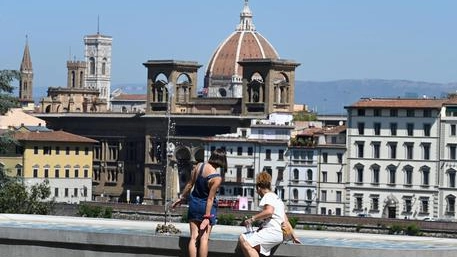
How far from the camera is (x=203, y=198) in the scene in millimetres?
17500

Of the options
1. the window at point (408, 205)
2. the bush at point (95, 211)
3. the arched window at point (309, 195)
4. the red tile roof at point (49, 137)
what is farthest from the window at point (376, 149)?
the red tile roof at point (49, 137)

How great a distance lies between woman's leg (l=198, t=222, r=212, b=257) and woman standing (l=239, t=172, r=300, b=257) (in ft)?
1.45

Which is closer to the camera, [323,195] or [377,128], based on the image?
[377,128]

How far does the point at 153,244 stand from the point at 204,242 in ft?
2.21

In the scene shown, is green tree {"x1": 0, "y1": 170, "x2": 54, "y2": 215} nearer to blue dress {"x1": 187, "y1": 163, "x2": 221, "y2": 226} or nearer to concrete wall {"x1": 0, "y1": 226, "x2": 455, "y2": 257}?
concrete wall {"x1": 0, "y1": 226, "x2": 455, "y2": 257}

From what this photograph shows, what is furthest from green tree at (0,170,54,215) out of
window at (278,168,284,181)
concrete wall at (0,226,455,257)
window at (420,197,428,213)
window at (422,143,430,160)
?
window at (278,168,284,181)

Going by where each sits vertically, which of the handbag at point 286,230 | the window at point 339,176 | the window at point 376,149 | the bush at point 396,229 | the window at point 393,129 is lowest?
the bush at point 396,229

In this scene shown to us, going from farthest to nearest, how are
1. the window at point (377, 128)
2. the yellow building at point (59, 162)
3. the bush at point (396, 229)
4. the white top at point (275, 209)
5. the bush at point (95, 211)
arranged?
the yellow building at point (59, 162)
the window at point (377, 128)
the bush at point (95, 211)
the bush at point (396, 229)
the white top at point (275, 209)

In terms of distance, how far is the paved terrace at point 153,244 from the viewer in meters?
16.5

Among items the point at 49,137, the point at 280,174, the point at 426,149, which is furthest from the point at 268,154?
the point at 49,137

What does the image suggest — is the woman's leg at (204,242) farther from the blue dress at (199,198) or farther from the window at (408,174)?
the window at (408,174)

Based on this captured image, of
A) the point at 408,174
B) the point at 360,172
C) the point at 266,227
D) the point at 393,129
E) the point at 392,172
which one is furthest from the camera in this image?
the point at 360,172

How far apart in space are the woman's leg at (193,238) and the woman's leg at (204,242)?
2.1 inches

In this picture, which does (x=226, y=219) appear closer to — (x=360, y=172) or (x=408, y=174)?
(x=408, y=174)
